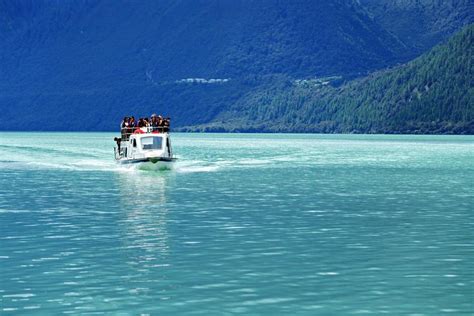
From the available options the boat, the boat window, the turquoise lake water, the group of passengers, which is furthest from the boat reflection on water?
the group of passengers

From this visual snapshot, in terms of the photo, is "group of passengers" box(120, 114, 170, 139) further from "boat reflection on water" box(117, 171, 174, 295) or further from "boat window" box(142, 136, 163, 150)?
"boat reflection on water" box(117, 171, 174, 295)

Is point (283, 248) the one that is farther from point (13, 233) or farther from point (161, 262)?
point (13, 233)

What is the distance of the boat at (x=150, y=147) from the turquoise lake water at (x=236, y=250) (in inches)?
1019

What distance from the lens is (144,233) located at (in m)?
53.1

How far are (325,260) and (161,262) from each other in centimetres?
669

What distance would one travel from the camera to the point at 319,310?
109 feet

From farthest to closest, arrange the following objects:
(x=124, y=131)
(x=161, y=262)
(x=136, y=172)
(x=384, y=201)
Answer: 1. (x=124, y=131)
2. (x=136, y=172)
3. (x=384, y=201)
4. (x=161, y=262)

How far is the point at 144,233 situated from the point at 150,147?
64.8 meters

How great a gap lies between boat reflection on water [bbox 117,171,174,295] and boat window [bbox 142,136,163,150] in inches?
856

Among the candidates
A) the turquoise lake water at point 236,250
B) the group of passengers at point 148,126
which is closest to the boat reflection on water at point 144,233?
the turquoise lake water at point 236,250

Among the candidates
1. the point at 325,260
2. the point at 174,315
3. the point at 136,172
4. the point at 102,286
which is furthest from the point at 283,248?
the point at 136,172

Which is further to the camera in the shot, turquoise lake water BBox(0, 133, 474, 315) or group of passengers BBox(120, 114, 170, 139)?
group of passengers BBox(120, 114, 170, 139)

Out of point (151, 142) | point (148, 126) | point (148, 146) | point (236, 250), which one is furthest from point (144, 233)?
point (148, 126)

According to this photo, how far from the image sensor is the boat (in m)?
115
